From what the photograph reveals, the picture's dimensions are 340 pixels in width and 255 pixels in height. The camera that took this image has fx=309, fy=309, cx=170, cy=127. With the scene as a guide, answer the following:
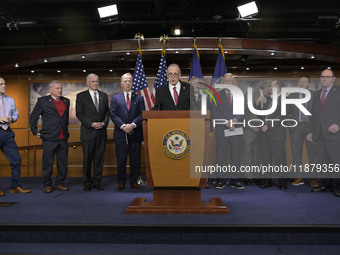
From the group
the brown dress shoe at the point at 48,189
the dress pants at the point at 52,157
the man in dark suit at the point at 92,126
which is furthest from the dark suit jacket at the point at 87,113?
the brown dress shoe at the point at 48,189

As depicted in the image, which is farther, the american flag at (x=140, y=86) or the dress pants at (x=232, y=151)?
the american flag at (x=140, y=86)

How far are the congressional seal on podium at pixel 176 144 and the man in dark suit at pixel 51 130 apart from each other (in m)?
2.19

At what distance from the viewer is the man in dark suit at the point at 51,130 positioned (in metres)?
4.51

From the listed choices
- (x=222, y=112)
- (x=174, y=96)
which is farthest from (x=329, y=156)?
(x=174, y=96)

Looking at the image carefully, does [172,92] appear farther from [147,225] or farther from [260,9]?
[260,9]

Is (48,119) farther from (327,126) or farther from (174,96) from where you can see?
(327,126)

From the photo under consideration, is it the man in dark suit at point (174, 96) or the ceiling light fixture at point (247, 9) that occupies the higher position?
the ceiling light fixture at point (247, 9)

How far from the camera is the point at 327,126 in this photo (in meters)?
4.15

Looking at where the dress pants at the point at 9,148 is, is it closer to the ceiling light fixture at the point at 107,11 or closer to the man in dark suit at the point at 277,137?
the ceiling light fixture at the point at 107,11

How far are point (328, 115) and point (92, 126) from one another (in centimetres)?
327

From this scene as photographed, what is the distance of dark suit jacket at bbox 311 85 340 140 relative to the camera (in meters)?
4.11

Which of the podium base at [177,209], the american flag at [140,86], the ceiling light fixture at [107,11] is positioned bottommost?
the podium base at [177,209]

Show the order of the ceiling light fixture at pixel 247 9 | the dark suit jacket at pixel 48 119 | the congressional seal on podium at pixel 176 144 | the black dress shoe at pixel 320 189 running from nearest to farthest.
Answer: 1. the congressional seal on podium at pixel 176 144
2. the black dress shoe at pixel 320 189
3. the dark suit jacket at pixel 48 119
4. the ceiling light fixture at pixel 247 9

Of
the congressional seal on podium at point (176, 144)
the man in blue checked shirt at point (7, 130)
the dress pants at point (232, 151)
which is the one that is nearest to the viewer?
the congressional seal on podium at point (176, 144)
